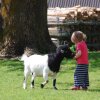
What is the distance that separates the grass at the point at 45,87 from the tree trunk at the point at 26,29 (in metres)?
1.98

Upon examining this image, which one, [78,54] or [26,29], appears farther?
[26,29]

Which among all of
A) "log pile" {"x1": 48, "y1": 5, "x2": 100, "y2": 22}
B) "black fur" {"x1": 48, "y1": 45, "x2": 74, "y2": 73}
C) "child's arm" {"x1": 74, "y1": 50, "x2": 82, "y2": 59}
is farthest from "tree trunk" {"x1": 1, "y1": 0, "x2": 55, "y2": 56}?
"black fur" {"x1": 48, "y1": 45, "x2": 74, "y2": 73}

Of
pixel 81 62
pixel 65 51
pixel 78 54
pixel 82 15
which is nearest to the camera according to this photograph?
pixel 65 51

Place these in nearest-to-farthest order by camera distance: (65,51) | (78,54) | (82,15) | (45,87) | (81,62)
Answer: (65,51) < (78,54) < (81,62) < (45,87) < (82,15)

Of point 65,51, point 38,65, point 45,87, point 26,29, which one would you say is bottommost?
point 45,87

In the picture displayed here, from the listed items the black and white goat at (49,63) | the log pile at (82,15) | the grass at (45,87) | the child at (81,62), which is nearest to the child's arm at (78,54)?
the child at (81,62)

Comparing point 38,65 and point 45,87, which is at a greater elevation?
point 38,65

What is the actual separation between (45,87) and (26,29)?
812cm

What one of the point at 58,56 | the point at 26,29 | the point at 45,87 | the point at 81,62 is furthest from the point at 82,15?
the point at 58,56

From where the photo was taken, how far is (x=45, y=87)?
13.3 meters

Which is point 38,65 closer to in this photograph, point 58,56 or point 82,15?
point 58,56

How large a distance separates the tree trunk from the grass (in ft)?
6.50

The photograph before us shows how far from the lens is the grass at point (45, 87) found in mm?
11578

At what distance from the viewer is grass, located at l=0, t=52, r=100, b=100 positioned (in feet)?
38.0
